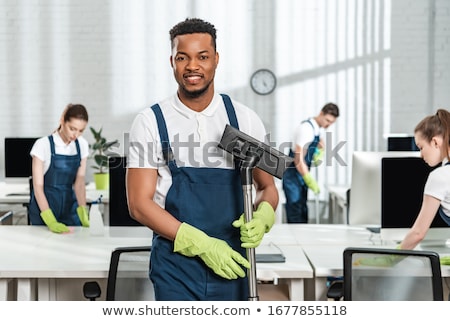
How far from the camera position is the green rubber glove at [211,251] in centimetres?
170

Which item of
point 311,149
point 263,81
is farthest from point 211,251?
point 263,81

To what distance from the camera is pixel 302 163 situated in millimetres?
5062

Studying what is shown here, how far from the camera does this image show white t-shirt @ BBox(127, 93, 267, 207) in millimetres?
1740

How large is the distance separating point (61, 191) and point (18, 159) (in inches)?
58.4

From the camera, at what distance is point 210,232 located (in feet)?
5.85

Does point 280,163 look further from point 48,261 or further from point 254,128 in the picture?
point 48,261

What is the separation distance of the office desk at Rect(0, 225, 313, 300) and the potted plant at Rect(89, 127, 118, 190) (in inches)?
79.5

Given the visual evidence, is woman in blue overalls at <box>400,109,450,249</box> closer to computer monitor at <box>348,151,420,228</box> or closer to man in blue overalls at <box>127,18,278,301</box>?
computer monitor at <box>348,151,420,228</box>

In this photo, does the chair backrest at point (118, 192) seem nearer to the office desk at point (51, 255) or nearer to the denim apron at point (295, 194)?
the office desk at point (51, 255)

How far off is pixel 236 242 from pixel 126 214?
1136 millimetres

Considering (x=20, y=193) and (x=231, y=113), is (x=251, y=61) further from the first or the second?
(x=231, y=113)

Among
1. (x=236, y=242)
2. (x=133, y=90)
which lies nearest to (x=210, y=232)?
(x=236, y=242)

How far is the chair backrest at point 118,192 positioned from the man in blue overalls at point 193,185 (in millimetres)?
1022

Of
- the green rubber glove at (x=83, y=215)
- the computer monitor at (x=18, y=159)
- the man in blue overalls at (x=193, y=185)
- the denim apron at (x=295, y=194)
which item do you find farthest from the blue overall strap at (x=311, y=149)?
the man in blue overalls at (x=193, y=185)
